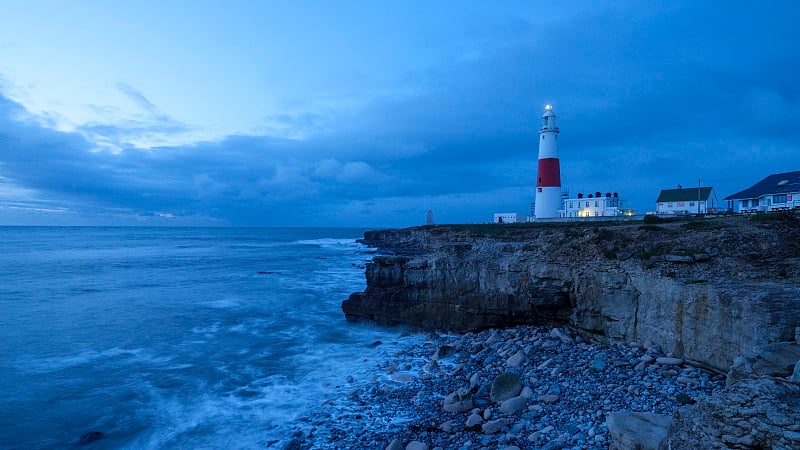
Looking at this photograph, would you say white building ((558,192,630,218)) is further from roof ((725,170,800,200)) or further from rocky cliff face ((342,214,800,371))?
rocky cliff face ((342,214,800,371))

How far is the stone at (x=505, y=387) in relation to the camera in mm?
9469

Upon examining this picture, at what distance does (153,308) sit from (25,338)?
22.7 ft

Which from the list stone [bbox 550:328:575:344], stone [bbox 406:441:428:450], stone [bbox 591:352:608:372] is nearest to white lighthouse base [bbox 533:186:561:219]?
stone [bbox 550:328:575:344]

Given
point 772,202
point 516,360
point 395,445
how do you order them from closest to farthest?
point 395,445 < point 516,360 < point 772,202

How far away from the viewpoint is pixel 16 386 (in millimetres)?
12641

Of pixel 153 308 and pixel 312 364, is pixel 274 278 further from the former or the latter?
pixel 312 364

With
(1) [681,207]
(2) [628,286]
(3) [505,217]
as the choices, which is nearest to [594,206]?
(1) [681,207]

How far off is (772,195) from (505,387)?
3838 centimetres

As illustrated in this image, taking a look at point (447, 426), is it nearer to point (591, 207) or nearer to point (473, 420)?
point (473, 420)

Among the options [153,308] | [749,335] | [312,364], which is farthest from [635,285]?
[153,308]

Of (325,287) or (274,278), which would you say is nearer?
(325,287)

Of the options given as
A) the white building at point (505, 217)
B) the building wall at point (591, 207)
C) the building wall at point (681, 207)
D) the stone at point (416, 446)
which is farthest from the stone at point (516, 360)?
the white building at point (505, 217)

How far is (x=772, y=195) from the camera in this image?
33.1 metres

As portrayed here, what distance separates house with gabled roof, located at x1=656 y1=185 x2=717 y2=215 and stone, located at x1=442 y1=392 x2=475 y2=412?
40.1 meters
